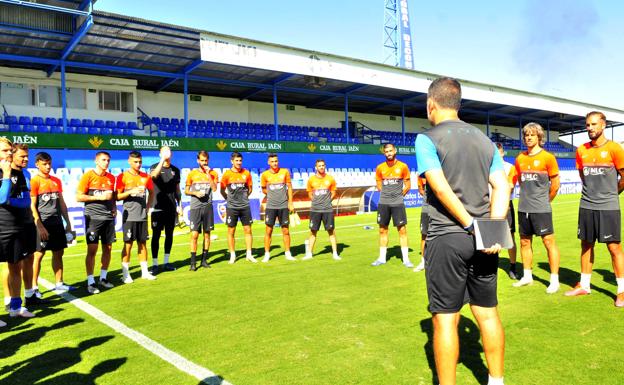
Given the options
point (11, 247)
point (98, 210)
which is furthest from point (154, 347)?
point (98, 210)

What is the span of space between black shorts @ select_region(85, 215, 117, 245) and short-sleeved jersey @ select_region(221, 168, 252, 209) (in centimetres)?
261

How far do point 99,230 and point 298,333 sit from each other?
399 centimetres

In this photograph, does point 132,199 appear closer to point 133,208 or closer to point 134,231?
point 133,208

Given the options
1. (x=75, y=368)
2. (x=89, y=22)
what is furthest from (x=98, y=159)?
(x=89, y=22)

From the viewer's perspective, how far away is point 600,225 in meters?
5.09

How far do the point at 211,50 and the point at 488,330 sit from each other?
17.9 metres

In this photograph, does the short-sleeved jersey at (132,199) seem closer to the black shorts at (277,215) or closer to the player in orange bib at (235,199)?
the player in orange bib at (235,199)

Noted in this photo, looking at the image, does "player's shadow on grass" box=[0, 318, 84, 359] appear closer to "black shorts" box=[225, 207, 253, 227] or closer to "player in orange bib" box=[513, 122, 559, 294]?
"black shorts" box=[225, 207, 253, 227]

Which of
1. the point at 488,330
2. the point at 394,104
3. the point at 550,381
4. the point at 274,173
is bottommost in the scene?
the point at 550,381

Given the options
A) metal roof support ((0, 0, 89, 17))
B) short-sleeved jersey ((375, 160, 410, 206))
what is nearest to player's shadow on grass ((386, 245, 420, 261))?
short-sleeved jersey ((375, 160, 410, 206))

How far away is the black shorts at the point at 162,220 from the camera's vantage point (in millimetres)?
7770

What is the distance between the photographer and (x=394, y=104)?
30.3 metres

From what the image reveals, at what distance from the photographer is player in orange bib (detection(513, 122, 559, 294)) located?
5.65m

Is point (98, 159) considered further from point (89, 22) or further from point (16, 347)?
point (89, 22)
